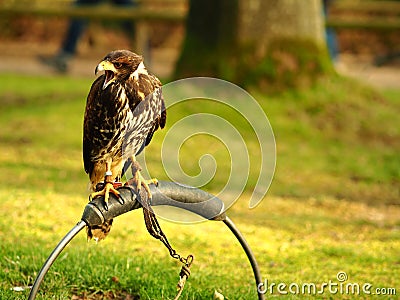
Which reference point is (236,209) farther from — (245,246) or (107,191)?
(107,191)

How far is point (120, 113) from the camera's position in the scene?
3967 mm

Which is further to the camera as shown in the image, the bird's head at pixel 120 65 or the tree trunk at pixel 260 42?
the tree trunk at pixel 260 42

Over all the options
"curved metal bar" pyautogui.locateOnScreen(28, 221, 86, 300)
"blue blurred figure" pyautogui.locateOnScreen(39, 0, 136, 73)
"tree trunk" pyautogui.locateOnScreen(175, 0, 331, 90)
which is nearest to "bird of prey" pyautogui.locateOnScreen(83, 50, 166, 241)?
"curved metal bar" pyautogui.locateOnScreen(28, 221, 86, 300)

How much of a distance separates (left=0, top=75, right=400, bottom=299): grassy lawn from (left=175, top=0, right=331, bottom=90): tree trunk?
259 millimetres

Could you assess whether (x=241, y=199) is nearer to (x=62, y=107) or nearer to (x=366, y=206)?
(x=366, y=206)

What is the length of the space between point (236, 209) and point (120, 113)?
3.37m

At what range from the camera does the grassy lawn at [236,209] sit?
16.0 ft

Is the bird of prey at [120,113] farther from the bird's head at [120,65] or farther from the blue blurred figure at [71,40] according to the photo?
the blue blurred figure at [71,40]

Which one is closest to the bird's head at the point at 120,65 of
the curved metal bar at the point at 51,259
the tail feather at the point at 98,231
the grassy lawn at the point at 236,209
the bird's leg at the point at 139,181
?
the bird's leg at the point at 139,181

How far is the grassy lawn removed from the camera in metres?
4.88

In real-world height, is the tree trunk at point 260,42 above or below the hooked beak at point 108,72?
below

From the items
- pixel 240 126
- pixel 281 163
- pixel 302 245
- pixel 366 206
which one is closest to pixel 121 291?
pixel 302 245

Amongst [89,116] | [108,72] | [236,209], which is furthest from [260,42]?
[108,72]

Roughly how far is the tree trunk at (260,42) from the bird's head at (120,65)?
5982 mm
